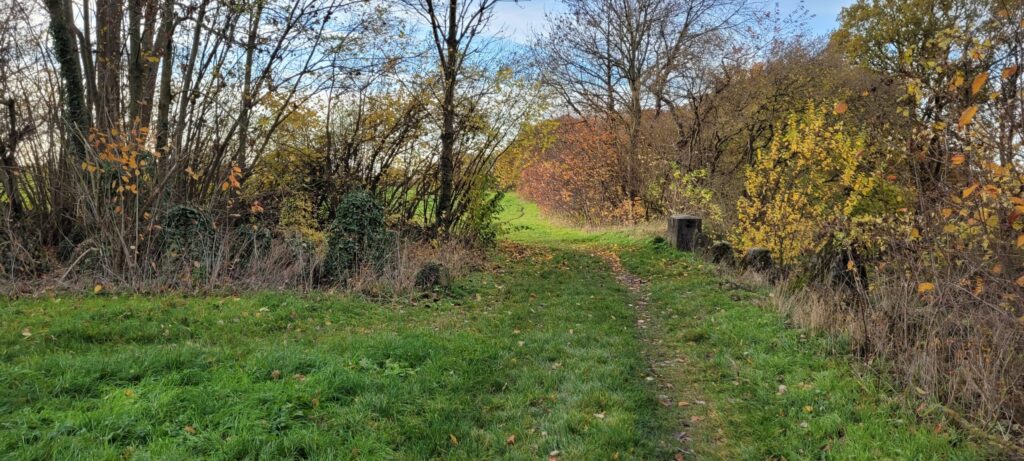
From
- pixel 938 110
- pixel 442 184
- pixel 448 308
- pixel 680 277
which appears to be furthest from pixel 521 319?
pixel 442 184

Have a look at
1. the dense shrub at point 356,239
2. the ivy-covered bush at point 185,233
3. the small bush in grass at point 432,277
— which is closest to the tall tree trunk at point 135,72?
the ivy-covered bush at point 185,233

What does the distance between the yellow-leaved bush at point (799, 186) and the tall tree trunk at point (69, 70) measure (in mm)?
10936

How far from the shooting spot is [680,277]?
9992 millimetres

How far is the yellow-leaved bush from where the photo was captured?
29.6 ft

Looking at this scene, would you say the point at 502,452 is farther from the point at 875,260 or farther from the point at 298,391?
the point at 875,260

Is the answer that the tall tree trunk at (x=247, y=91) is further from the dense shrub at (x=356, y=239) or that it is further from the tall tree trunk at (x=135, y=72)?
the dense shrub at (x=356, y=239)

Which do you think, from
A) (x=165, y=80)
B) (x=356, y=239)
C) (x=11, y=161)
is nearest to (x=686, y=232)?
(x=356, y=239)

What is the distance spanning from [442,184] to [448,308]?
5.12 metres

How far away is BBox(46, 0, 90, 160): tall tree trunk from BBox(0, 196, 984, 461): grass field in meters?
3.14

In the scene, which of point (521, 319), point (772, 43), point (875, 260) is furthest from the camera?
point (772, 43)

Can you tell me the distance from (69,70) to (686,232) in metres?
12.0

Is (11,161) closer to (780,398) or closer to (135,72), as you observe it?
(135,72)

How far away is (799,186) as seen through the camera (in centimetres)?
958

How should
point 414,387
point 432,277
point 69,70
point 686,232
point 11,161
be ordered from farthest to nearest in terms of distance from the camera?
1. point 686,232
2. point 432,277
3. point 69,70
4. point 11,161
5. point 414,387
